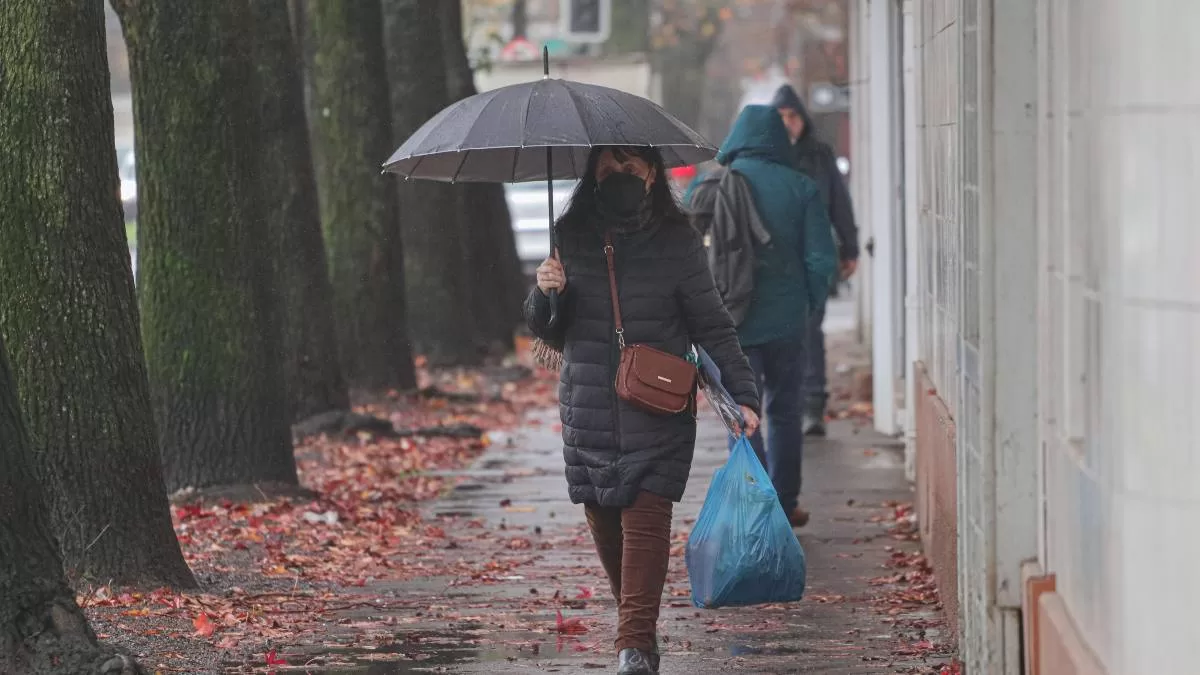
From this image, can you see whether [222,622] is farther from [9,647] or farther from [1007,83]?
[1007,83]

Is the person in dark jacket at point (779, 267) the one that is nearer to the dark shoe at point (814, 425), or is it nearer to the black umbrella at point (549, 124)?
the black umbrella at point (549, 124)

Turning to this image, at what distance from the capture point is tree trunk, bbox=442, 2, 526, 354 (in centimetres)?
2009

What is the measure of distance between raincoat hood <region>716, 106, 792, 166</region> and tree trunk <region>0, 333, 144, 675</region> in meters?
4.11

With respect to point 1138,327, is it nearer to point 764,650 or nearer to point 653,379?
point 653,379

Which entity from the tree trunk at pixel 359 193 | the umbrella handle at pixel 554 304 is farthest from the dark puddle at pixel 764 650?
the tree trunk at pixel 359 193

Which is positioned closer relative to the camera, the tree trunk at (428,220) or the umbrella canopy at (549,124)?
the umbrella canopy at (549,124)

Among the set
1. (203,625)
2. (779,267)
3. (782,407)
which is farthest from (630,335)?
(782,407)

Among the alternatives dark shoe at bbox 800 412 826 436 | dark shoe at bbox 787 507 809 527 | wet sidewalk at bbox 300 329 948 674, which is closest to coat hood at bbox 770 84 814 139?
dark shoe at bbox 800 412 826 436

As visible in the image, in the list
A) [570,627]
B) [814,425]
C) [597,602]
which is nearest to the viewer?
[570,627]

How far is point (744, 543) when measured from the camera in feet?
21.9

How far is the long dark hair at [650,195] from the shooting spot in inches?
256

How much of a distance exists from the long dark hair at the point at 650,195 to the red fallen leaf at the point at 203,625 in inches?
82.8

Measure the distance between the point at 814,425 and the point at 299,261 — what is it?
367 centimetres

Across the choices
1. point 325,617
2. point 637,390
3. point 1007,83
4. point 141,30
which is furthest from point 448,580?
point 1007,83
